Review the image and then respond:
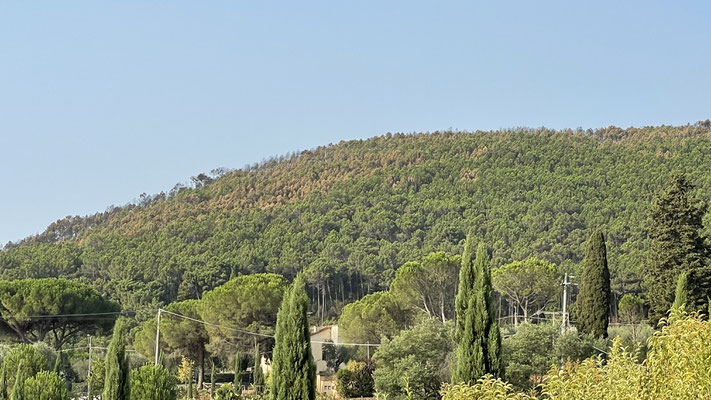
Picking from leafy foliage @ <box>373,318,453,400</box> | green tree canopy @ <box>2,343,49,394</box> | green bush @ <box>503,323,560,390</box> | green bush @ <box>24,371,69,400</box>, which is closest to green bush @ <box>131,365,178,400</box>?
green bush @ <box>24,371,69,400</box>

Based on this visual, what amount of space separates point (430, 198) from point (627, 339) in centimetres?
5809

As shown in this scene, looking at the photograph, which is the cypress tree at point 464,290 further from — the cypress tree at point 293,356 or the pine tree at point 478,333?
the cypress tree at point 293,356

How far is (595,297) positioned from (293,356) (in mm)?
18602

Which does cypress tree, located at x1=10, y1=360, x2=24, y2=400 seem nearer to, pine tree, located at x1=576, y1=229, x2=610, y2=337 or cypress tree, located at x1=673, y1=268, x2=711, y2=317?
cypress tree, located at x1=673, y1=268, x2=711, y2=317

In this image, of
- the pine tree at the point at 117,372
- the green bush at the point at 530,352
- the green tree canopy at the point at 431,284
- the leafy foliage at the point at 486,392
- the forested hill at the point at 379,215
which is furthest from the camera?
the forested hill at the point at 379,215

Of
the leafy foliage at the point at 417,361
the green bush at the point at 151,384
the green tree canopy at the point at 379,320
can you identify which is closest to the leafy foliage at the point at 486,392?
the green bush at the point at 151,384

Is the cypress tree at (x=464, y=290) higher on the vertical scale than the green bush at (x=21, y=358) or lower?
higher

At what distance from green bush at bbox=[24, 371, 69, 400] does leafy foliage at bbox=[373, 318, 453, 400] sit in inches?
421

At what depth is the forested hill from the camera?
7625 centimetres

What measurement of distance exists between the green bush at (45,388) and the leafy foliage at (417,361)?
1070cm

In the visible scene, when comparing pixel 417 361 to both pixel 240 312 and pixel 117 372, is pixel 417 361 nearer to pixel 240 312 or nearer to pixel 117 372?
pixel 117 372

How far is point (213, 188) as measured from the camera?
383 ft

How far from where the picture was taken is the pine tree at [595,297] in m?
32.5

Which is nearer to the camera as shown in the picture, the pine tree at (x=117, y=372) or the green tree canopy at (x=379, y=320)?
the pine tree at (x=117, y=372)
